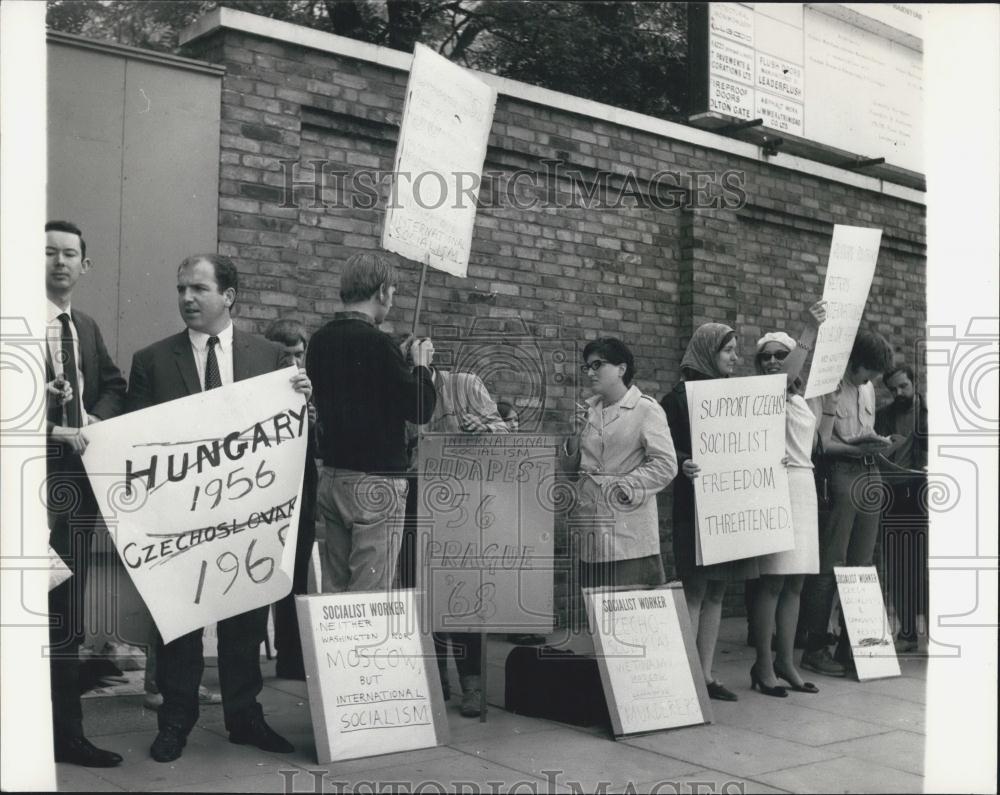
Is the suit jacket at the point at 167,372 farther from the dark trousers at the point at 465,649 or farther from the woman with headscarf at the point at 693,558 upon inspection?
the woman with headscarf at the point at 693,558

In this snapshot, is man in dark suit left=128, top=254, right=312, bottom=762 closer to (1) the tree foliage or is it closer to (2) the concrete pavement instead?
(2) the concrete pavement

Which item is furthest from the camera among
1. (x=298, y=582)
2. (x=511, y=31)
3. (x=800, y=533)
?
(x=511, y=31)

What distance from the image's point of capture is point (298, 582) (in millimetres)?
4957

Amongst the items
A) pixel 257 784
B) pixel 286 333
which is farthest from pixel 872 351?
pixel 257 784

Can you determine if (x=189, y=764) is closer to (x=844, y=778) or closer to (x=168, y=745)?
(x=168, y=745)

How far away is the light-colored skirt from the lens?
5.55 metres

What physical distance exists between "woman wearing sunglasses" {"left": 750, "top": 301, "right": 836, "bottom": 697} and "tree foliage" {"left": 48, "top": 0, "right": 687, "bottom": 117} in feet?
10.00

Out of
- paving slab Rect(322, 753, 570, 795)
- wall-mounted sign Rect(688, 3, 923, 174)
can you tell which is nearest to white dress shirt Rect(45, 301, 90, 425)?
paving slab Rect(322, 753, 570, 795)

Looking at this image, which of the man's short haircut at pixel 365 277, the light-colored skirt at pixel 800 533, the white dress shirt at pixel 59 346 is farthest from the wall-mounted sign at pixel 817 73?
the white dress shirt at pixel 59 346

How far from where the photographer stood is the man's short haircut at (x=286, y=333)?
217 inches

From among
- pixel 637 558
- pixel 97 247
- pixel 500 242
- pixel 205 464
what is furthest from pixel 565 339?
pixel 205 464

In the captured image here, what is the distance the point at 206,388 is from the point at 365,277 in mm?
789

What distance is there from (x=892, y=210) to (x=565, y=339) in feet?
12.5

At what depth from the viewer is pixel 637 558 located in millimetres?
5094
